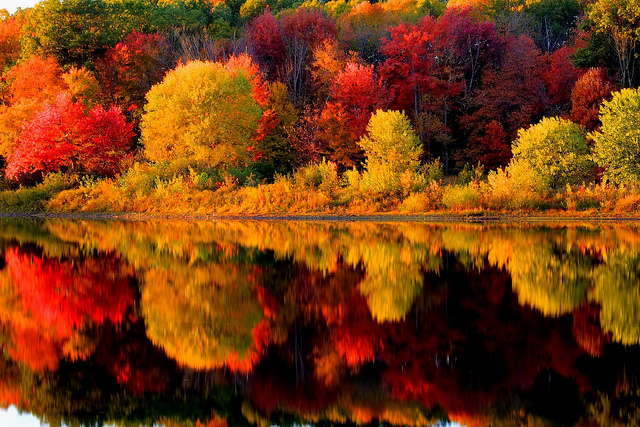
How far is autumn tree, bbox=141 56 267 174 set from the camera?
1761 inches

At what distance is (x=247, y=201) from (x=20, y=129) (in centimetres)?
2275

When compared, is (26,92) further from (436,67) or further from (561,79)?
(561,79)

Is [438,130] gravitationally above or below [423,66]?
below

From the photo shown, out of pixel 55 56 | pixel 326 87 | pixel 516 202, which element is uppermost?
pixel 55 56

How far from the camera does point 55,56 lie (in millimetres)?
57281

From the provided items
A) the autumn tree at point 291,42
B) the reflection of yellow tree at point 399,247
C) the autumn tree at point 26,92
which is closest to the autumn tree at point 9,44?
the autumn tree at point 26,92

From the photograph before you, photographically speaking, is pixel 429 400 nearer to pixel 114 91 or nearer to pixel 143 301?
pixel 143 301

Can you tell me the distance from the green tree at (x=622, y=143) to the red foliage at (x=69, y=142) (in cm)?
3211

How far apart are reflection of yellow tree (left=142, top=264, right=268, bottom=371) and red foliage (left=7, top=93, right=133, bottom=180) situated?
33334mm

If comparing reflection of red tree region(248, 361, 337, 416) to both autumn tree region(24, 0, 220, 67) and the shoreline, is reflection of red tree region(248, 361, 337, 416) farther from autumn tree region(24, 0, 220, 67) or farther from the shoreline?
autumn tree region(24, 0, 220, 67)

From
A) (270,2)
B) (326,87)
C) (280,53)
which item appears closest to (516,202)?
(326,87)

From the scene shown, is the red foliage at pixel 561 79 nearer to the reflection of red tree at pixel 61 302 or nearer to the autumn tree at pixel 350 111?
the autumn tree at pixel 350 111

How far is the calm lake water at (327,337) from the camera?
23.9ft

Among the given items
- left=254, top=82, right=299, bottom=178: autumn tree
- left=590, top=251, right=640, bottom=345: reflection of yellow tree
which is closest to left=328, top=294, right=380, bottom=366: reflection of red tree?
left=590, top=251, right=640, bottom=345: reflection of yellow tree
